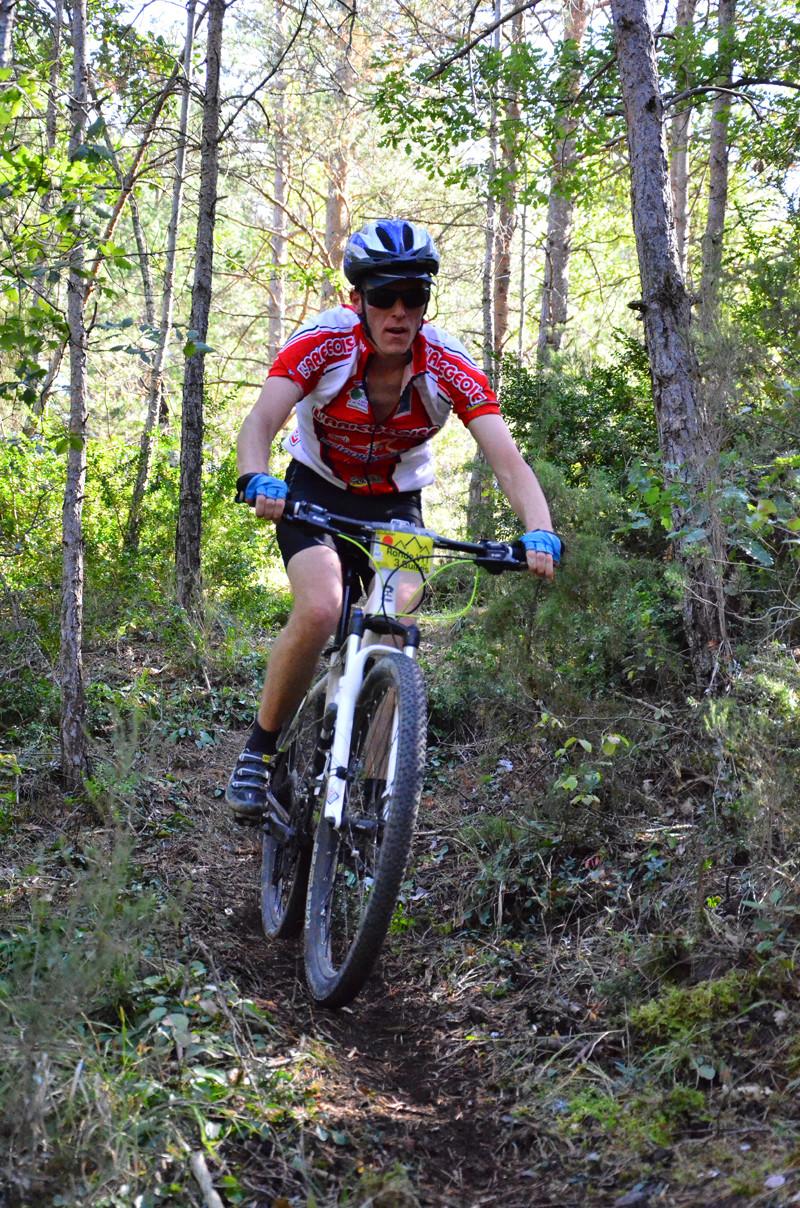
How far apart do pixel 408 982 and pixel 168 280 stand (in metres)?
8.63

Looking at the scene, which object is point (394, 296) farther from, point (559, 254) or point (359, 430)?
point (559, 254)

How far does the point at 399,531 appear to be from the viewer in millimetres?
3154

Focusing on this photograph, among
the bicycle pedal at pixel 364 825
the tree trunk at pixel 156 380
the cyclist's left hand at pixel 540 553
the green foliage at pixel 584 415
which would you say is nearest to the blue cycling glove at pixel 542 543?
the cyclist's left hand at pixel 540 553

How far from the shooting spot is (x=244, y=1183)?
208cm

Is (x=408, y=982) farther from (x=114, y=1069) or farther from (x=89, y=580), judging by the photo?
(x=89, y=580)

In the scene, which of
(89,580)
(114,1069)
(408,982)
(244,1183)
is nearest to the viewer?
(244,1183)

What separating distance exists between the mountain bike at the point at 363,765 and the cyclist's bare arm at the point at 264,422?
→ 45 cm

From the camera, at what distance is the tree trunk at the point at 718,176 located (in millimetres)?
5098

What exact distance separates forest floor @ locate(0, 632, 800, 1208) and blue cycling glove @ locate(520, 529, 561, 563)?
1.27 meters

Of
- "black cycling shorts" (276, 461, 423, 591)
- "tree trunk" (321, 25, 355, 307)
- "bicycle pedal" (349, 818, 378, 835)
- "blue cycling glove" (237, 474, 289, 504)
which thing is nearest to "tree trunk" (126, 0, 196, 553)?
"black cycling shorts" (276, 461, 423, 591)

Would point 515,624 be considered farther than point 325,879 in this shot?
Yes

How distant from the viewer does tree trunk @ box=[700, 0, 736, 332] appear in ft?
16.7

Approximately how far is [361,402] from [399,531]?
28.6 inches

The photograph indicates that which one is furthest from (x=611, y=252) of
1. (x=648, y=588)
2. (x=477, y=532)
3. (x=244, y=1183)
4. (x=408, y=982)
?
(x=244, y=1183)
